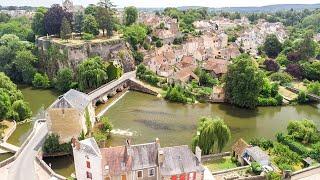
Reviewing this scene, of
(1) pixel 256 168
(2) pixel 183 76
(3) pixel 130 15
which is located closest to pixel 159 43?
(3) pixel 130 15

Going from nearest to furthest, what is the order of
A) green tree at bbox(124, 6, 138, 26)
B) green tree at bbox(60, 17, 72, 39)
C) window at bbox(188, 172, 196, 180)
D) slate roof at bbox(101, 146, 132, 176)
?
1. slate roof at bbox(101, 146, 132, 176)
2. window at bbox(188, 172, 196, 180)
3. green tree at bbox(60, 17, 72, 39)
4. green tree at bbox(124, 6, 138, 26)

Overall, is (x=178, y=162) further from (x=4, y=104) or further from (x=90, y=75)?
(x=90, y=75)

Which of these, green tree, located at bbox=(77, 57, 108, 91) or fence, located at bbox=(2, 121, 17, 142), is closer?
fence, located at bbox=(2, 121, 17, 142)

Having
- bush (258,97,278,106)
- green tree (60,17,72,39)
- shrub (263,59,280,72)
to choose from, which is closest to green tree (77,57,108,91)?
green tree (60,17,72,39)

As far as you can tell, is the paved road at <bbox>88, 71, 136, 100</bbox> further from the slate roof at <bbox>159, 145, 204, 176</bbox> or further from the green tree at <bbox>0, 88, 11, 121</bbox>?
the slate roof at <bbox>159, 145, 204, 176</bbox>

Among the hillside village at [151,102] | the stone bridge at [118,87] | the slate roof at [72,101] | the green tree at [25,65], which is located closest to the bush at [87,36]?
the hillside village at [151,102]

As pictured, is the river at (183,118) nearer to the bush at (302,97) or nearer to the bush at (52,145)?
the bush at (302,97)
